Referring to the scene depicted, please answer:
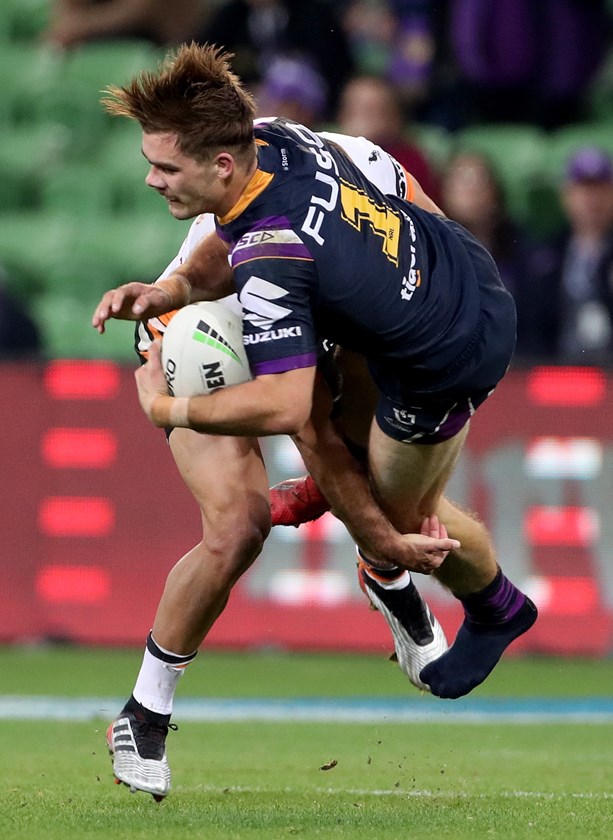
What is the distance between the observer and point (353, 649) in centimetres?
1122

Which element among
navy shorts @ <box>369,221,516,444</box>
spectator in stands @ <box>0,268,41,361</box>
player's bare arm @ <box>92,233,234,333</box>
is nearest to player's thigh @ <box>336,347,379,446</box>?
navy shorts @ <box>369,221,516,444</box>

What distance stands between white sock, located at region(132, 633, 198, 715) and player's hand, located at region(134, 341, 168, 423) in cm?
107

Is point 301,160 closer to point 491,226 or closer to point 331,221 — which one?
point 331,221

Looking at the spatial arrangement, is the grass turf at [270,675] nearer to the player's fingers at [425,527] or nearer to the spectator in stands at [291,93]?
the player's fingers at [425,527]

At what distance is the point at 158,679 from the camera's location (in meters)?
6.66

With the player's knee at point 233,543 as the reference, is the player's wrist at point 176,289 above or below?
above

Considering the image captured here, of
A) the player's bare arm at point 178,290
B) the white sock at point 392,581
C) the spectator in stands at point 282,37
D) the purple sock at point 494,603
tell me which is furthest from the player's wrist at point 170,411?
the spectator in stands at point 282,37

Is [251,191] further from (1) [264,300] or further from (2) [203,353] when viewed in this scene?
(2) [203,353]

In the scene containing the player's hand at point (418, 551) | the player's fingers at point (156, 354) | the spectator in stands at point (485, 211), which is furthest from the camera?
the spectator in stands at point (485, 211)

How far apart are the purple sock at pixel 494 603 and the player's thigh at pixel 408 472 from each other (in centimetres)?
50

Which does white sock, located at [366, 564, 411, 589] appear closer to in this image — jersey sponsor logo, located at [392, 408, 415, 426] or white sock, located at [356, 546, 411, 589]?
white sock, located at [356, 546, 411, 589]

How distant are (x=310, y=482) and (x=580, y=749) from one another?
6.65ft

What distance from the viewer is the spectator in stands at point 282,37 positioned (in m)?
13.5

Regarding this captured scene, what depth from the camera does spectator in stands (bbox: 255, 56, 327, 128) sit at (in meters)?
12.7
